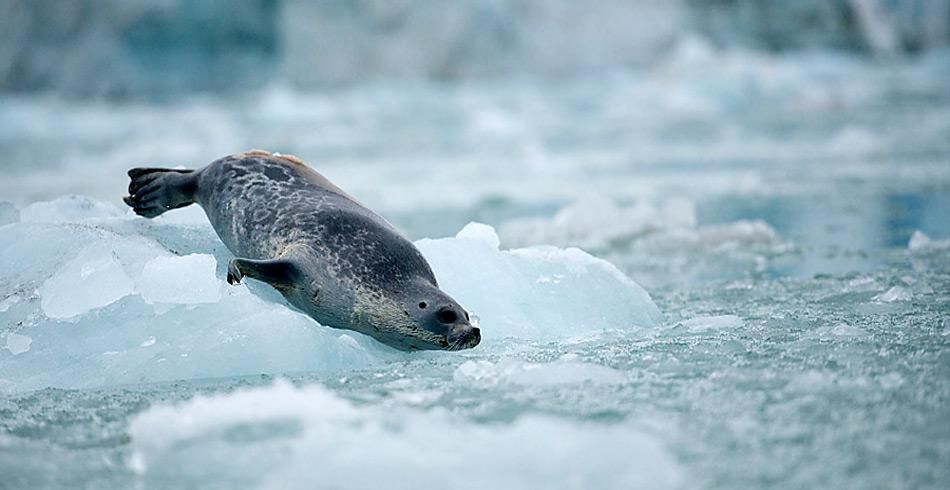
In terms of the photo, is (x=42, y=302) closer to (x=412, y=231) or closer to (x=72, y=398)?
(x=72, y=398)

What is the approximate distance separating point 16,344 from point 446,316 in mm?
1221

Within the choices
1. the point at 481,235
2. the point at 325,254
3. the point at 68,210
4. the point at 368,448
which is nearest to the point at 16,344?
the point at 325,254

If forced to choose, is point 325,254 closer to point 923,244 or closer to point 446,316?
point 446,316

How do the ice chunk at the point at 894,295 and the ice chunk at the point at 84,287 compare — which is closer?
the ice chunk at the point at 84,287

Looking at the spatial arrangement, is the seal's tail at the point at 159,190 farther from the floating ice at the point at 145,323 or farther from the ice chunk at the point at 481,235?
the ice chunk at the point at 481,235

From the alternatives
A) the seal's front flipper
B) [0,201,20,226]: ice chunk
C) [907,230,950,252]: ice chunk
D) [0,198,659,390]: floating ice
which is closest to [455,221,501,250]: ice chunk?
[0,198,659,390]: floating ice

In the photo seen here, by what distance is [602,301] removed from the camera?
3725 millimetres

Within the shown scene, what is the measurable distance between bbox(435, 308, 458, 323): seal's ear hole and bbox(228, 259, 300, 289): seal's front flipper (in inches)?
17.3

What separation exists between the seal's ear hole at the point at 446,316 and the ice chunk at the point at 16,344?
3.86 ft

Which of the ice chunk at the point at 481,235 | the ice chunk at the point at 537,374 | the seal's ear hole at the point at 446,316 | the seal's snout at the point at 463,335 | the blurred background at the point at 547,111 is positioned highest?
the ice chunk at the point at 481,235

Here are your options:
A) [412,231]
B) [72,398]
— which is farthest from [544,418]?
[412,231]

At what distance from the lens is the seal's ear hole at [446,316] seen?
308 centimetres

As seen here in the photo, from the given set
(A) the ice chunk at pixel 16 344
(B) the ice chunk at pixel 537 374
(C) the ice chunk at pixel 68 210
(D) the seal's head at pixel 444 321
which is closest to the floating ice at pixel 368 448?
(B) the ice chunk at pixel 537 374

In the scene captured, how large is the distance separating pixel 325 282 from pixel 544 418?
1.04 metres
